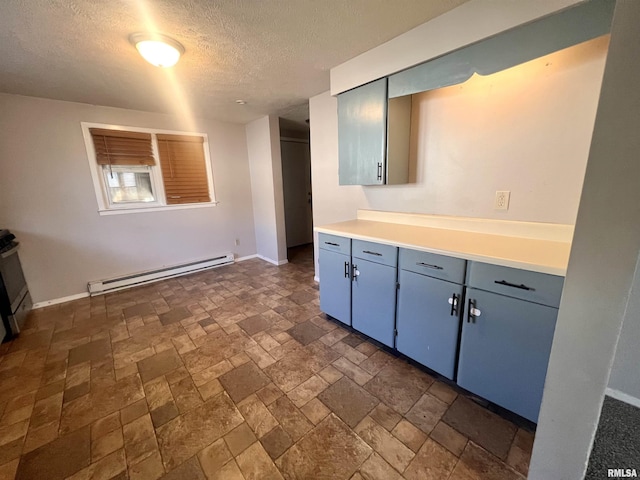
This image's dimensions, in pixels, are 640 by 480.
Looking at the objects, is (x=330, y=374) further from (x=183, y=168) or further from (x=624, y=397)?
(x=183, y=168)

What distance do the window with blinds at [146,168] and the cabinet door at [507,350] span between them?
3.91 meters

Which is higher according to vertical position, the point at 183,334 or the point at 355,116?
the point at 355,116

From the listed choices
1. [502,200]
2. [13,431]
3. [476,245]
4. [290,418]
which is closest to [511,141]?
[502,200]

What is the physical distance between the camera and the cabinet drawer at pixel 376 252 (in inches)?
72.4

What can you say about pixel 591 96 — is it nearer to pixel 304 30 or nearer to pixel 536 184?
pixel 536 184

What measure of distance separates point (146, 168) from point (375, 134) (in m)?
3.24

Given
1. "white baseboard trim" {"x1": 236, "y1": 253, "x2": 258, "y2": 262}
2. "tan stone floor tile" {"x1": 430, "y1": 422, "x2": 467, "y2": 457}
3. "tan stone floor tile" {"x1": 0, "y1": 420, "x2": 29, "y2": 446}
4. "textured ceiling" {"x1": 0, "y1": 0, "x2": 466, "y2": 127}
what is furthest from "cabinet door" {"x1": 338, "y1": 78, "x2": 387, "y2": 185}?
"white baseboard trim" {"x1": 236, "y1": 253, "x2": 258, "y2": 262}

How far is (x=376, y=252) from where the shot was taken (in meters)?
1.94

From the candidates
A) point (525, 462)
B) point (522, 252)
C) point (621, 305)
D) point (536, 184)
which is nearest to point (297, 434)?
point (525, 462)

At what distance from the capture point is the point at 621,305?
0.68 meters

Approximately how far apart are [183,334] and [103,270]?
1.91 meters

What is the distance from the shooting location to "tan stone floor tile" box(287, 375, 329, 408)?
64.0 inches

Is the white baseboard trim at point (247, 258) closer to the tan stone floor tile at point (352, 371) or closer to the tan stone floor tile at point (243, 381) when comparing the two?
the tan stone floor tile at point (243, 381)

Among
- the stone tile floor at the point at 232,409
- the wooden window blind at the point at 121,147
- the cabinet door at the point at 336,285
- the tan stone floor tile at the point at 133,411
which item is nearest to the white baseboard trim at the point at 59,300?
the stone tile floor at the point at 232,409
